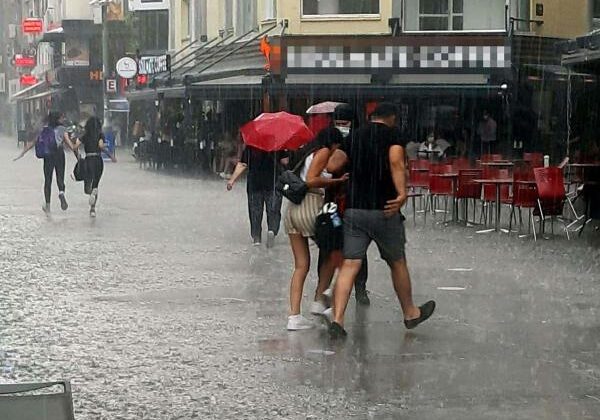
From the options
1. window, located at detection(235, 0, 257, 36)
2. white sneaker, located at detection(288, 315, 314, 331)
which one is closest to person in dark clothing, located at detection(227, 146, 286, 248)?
white sneaker, located at detection(288, 315, 314, 331)

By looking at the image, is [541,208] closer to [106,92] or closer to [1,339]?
[1,339]

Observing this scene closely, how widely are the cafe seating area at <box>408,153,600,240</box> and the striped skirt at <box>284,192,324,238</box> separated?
25.4 ft

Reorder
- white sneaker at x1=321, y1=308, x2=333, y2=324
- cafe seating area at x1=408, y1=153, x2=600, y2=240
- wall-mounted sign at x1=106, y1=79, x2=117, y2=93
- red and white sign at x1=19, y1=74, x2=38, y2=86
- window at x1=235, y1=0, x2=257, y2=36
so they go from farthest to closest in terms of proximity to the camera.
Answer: red and white sign at x1=19, y1=74, x2=38, y2=86
wall-mounted sign at x1=106, y1=79, x2=117, y2=93
window at x1=235, y1=0, x2=257, y2=36
cafe seating area at x1=408, y1=153, x2=600, y2=240
white sneaker at x1=321, y1=308, x2=333, y2=324

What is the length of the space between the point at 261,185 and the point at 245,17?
22266 millimetres

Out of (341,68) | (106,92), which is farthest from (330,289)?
(106,92)

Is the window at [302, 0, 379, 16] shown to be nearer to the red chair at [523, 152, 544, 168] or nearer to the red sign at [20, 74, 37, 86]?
the red chair at [523, 152, 544, 168]

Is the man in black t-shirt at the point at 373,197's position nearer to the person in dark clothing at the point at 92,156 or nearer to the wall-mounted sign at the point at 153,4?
the person in dark clothing at the point at 92,156

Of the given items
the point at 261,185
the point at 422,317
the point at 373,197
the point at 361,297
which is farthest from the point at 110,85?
the point at 373,197

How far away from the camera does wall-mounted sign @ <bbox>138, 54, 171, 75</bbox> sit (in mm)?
41359

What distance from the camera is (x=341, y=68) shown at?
32969 mm

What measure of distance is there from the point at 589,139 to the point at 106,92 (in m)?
34.6

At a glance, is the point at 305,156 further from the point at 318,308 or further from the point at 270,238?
the point at 270,238

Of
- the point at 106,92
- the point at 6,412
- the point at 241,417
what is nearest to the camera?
the point at 6,412

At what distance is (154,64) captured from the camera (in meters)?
44.7
